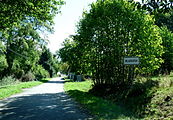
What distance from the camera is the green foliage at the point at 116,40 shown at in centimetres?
1427

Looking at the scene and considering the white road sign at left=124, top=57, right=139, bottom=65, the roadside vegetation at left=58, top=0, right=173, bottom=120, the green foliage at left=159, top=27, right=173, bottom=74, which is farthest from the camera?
the green foliage at left=159, top=27, right=173, bottom=74

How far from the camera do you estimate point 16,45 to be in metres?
32.8

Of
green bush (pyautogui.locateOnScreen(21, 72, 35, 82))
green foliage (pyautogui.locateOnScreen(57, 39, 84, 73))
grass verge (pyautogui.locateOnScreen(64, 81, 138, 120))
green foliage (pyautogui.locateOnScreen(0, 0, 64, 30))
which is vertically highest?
green foliage (pyautogui.locateOnScreen(0, 0, 64, 30))

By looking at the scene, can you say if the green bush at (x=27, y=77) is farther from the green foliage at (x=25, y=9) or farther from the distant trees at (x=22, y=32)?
the green foliage at (x=25, y=9)

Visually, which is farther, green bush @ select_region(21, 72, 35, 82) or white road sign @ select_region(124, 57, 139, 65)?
green bush @ select_region(21, 72, 35, 82)

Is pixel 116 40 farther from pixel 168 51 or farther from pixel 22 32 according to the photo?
pixel 22 32

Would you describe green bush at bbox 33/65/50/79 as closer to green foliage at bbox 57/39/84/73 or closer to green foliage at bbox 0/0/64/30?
green foliage at bbox 57/39/84/73

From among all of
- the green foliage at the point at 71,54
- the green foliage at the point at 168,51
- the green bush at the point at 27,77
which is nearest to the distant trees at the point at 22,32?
the green bush at the point at 27,77

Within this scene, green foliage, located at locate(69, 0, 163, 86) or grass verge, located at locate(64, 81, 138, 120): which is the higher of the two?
green foliage, located at locate(69, 0, 163, 86)

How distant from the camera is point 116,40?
49.5 feet

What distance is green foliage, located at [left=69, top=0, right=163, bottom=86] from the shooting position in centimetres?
1427

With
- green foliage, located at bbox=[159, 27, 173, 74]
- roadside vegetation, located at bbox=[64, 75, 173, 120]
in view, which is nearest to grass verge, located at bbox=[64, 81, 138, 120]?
roadside vegetation, located at bbox=[64, 75, 173, 120]

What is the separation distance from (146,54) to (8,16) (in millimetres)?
9946

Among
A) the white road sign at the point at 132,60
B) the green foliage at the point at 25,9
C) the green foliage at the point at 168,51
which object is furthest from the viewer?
the green foliage at the point at 168,51
